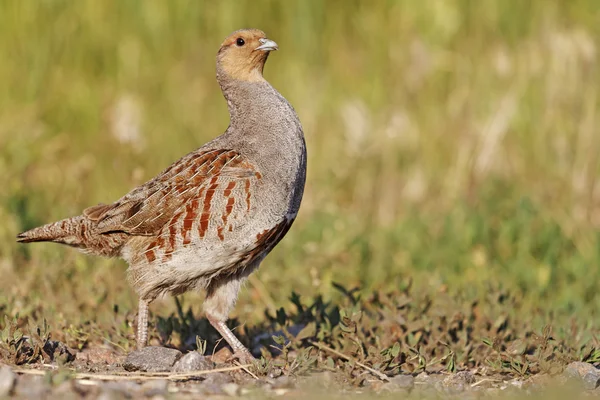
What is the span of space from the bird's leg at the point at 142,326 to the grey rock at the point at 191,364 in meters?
0.50

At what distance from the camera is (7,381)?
3.60 metres

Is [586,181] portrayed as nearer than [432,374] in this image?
No

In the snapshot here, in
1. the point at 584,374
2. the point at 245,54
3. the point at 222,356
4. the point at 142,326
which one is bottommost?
the point at 584,374

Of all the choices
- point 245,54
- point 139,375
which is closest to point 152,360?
point 139,375

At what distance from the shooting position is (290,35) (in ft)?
28.6

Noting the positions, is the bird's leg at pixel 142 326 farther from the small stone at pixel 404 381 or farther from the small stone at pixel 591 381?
the small stone at pixel 591 381

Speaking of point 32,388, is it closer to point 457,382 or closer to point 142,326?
point 142,326

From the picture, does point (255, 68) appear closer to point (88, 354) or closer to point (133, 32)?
point (88, 354)

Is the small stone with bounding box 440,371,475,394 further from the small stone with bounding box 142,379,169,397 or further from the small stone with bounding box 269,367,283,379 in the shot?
the small stone with bounding box 142,379,169,397

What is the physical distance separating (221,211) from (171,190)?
0.35 meters

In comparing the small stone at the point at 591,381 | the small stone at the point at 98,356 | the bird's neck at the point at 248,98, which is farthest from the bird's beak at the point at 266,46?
the small stone at the point at 591,381

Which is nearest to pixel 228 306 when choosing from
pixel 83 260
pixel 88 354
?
pixel 88 354

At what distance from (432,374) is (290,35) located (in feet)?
16.3

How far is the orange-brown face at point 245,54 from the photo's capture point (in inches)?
197
